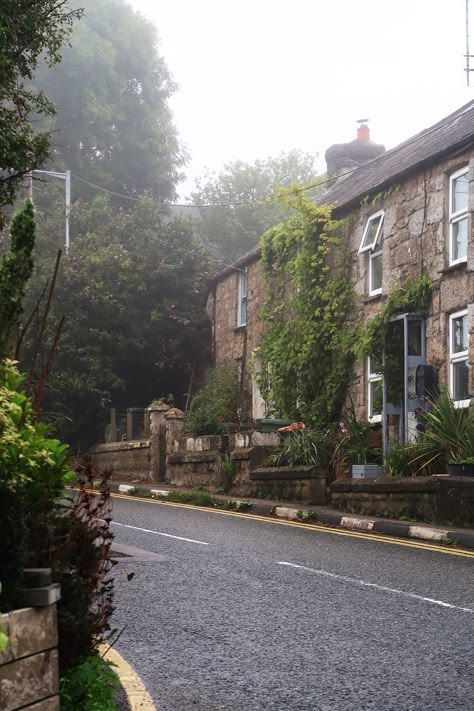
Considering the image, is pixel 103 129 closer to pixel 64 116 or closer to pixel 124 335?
pixel 64 116

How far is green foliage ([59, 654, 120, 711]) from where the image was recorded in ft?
15.0

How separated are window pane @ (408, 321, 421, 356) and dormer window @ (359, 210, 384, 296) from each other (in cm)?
177

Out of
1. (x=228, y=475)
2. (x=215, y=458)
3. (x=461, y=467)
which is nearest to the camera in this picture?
(x=461, y=467)

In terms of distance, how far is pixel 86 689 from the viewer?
15.2ft

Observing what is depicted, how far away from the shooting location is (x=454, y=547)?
41.2 ft

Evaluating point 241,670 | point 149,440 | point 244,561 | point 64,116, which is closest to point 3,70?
point 244,561

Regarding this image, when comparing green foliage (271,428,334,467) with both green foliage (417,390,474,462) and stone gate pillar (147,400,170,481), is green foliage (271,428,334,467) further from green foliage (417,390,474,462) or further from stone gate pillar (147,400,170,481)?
stone gate pillar (147,400,170,481)

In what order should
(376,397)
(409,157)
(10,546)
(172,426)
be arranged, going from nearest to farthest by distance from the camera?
(10,546) → (376,397) → (409,157) → (172,426)

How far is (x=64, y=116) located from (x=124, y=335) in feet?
69.3

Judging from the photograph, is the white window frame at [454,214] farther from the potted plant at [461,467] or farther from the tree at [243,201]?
the tree at [243,201]

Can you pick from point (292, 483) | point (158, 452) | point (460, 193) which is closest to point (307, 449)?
point (292, 483)

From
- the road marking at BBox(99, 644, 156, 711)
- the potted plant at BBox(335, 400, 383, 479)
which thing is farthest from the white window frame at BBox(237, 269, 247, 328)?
the road marking at BBox(99, 644, 156, 711)

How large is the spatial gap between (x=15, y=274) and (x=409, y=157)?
1663 cm

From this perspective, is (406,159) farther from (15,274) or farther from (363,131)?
(15,274)
